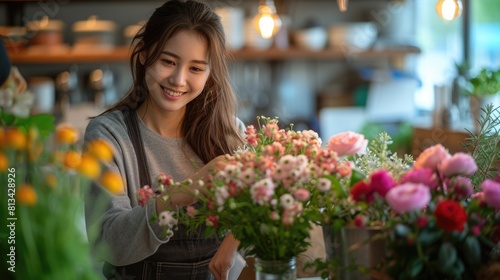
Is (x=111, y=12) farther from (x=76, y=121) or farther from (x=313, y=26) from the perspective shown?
(x=313, y=26)

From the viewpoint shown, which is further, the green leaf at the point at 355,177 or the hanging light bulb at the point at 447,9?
the hanging light bulb at the point at 447,9

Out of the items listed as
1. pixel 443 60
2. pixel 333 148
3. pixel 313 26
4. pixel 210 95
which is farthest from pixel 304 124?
pixel 333 148

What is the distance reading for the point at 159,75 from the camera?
67.2 inches

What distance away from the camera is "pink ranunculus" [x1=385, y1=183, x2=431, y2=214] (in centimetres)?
110

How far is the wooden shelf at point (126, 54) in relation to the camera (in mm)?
5070

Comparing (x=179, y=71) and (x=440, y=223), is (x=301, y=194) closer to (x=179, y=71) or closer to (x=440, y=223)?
(x=440, y=223)

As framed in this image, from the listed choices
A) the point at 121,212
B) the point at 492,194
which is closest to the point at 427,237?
the point at 492,194

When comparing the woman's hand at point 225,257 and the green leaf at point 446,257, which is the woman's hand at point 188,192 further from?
the green leaf at point 446,257

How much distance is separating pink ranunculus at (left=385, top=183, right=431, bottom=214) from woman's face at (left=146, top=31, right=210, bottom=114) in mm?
709

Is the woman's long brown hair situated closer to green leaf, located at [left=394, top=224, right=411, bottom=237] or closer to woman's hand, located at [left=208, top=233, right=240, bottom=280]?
woman's hand, located at [left=208, top=233, right=240, bottom=280]

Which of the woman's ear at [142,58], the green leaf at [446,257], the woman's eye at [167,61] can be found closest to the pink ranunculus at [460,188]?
the green leaf at [446,257]

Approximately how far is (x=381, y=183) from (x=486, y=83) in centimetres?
283

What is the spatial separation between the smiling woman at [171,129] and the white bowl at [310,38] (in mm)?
3393

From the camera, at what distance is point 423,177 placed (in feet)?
3.90
